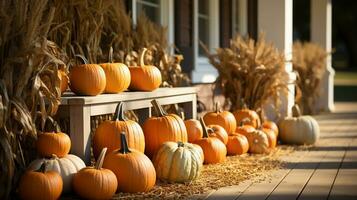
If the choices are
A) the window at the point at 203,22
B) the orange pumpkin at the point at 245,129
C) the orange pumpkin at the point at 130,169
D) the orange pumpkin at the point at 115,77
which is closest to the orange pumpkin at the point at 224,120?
the orange pumpkin at the point at 245,129

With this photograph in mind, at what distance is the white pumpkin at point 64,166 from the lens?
417 centimetres

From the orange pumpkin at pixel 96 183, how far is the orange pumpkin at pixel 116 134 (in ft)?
A: 1.80

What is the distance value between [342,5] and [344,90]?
14.3m

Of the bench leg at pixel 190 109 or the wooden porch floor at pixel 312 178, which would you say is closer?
the wooden porch floor at pixel 312 178

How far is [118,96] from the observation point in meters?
4.96

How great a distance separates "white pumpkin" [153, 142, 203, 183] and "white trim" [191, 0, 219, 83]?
391 cm

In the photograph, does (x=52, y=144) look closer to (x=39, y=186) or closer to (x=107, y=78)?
(x=39, y=186)

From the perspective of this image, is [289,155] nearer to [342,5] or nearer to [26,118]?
[26,118]

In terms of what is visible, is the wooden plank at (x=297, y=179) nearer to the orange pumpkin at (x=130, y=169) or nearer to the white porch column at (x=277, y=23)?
the orange pumpkin at (x=130, y=169)

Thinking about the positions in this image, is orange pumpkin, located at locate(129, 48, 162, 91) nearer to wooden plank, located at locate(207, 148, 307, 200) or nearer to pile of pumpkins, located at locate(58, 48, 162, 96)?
pile of pumpkins, located at locate(58, 48, 162, 96)

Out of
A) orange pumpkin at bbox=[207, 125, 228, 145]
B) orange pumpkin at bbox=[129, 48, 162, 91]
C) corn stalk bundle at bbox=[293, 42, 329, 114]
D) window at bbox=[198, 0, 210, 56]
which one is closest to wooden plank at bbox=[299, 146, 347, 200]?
orange pumpkin at bbox=[207, 125, 228, 145]

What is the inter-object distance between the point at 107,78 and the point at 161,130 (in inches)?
23.5

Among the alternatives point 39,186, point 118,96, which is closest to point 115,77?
point 118,96

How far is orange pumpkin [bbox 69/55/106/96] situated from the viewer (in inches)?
187
